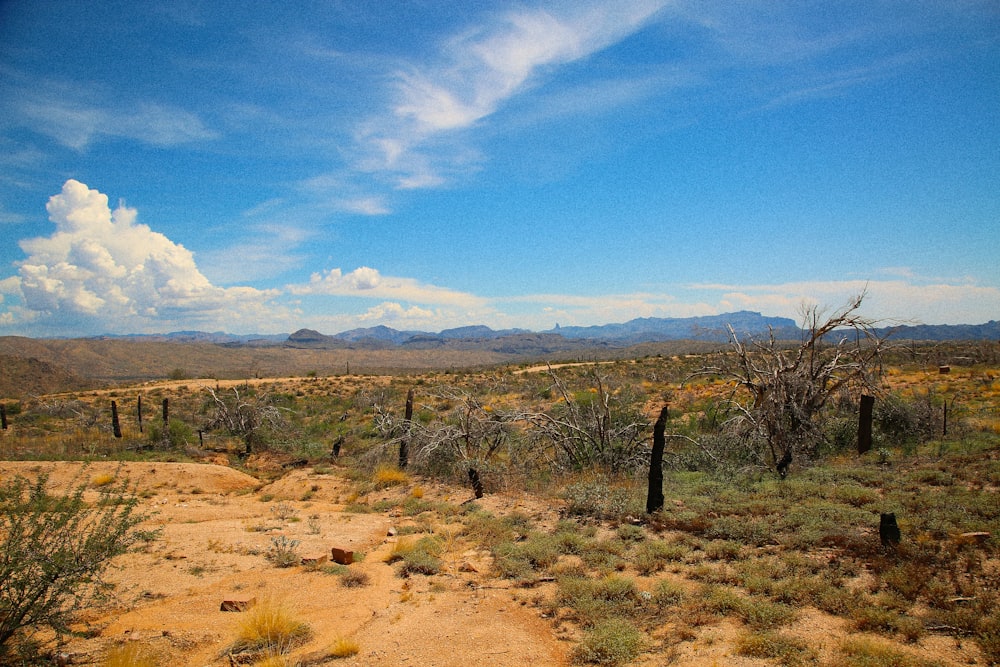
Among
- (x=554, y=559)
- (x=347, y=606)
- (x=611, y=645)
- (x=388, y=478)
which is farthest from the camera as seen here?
(x=388, y=478)

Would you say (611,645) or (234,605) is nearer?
(611,645)

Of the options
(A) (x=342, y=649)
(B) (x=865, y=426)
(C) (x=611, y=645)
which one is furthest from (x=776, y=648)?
(B) (x=865, y=426)

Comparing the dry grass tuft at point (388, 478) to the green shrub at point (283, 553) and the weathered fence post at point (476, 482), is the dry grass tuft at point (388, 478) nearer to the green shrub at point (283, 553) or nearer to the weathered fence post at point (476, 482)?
the weathered fence post at point (476, 482)

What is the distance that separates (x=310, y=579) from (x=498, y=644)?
3711 millimetres

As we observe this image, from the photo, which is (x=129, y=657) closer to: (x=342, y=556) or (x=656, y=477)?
(x=342, y=556)

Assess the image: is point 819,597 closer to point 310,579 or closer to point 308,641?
point 308,641

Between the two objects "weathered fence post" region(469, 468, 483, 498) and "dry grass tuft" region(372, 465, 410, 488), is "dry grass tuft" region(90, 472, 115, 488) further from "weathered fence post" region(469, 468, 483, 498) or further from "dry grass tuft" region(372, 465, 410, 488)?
"weathered fence post" region(469, 468, 483, 498)

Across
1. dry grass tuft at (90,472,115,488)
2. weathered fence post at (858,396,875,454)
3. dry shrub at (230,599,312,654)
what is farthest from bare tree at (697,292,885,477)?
dry grass tuft at (90,472,115,488)

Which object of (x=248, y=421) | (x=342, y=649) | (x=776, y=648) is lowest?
(x=342, y=649)

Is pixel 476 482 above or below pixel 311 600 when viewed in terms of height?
above

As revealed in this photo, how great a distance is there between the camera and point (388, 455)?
16.2 m

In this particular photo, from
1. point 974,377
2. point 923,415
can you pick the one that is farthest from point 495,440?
point 974,377

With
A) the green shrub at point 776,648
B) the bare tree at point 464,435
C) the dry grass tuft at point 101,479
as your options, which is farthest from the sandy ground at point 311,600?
the bare tree at point 464,435

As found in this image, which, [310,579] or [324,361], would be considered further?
[324,361]
